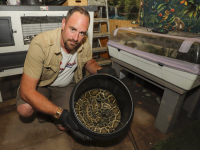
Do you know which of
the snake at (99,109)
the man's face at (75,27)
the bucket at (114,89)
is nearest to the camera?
the bucket at (114,89)

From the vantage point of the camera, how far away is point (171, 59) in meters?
1.70

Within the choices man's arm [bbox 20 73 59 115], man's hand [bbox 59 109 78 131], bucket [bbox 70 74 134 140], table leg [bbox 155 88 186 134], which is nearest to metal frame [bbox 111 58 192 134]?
table leg [bbox 155 88 186 134]

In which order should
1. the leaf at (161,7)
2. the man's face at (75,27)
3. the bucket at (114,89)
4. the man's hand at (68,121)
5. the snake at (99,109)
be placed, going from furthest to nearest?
the leaf at (161,7), the snake at (99,109), the man's face at (75,27), the bucket at (114,89), the man's hand at (68,121)

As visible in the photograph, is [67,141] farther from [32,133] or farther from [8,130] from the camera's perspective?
[8,130]

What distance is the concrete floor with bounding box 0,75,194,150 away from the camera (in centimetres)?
173

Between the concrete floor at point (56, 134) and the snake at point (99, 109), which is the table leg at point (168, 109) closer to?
the concrete floor at point (56, 134)

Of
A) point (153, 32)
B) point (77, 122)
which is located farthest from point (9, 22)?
point (153, 32)

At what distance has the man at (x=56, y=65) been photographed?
1.37m

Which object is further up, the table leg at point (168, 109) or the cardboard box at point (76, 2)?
the cardboard box at point (76, 2)

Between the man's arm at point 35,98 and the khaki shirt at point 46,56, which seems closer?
the man's arm at point 35,98

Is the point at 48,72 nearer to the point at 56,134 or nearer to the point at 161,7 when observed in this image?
the point at 56,134

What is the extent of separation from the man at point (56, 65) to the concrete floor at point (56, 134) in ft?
0.67

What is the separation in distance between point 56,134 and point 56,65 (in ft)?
2.98

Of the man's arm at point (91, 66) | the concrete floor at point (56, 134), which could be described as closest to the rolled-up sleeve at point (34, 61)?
the man's arm at point (91, 66)
